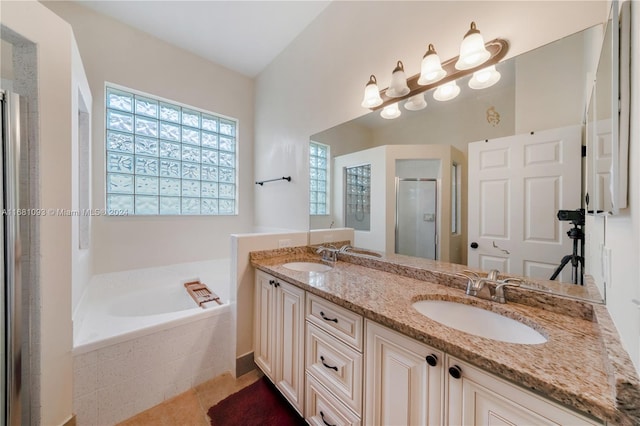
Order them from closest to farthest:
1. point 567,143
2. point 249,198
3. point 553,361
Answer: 1. point 553,361
2. point 567,143
3. point 249,198

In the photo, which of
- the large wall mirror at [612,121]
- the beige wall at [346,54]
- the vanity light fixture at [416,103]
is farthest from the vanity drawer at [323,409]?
the vanity light fixture at [416,103]

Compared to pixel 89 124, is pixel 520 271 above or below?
below

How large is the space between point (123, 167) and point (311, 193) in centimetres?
185

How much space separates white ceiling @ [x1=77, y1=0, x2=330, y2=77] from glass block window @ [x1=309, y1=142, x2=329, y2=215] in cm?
115

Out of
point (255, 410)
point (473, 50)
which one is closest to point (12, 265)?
point (255, 410)

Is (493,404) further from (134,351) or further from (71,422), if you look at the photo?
(71,422)

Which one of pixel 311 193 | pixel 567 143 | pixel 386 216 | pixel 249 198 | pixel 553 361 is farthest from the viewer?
pixel 249 198

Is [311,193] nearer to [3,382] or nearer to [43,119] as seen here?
[43,119]

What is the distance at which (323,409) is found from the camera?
1147 millimetres

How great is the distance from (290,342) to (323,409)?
36 centimetres

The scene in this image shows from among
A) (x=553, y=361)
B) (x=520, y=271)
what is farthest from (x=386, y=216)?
(x=553, y=361)

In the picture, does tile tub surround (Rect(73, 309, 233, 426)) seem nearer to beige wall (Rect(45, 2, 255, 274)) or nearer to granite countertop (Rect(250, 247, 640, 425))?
granite countertop (Rect(250, 247, 640, 425))

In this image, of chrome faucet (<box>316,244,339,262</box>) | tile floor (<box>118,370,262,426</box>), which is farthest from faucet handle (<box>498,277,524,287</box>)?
tile floor (<box>118,370,262,426</box>)

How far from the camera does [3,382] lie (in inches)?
40.9
